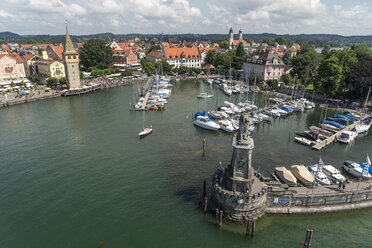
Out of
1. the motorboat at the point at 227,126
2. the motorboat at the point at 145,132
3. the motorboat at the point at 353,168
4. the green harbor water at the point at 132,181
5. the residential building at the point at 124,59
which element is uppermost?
the residential building at the point at 124,59

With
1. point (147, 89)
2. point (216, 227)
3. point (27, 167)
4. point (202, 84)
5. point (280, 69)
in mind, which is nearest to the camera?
point (216, 227)

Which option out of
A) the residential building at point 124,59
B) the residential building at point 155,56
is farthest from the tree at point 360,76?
the residential building at point 124,59

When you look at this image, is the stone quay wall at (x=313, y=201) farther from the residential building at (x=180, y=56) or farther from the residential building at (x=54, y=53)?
the residential building at (x=54, y=53)

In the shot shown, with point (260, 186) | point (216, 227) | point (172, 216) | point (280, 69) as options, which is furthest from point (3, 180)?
point (280, 69)

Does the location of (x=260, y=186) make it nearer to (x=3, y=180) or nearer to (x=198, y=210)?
(x=198, y=210)

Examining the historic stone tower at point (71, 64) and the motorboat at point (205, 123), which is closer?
the motorboat at point (205, 123)
